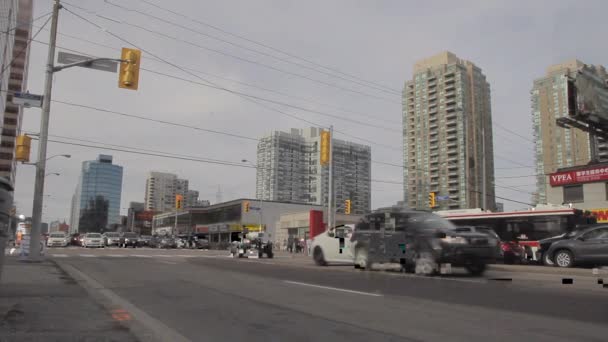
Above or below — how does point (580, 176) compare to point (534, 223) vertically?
above

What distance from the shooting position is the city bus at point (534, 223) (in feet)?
75.7

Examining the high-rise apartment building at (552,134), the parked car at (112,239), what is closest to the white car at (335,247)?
the parked car at (112,239)

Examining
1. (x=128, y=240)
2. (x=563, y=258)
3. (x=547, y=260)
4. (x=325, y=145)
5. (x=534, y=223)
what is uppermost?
(x=325, y=145)

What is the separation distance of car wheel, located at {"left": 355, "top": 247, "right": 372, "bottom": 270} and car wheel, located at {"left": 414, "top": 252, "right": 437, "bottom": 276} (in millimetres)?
2111

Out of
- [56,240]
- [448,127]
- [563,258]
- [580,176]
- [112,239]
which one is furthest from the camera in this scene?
[448,127]

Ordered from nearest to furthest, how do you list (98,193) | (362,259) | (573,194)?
1. (362,259)
2. (573,194)
3. (98,193)

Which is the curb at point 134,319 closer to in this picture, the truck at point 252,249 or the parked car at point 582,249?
the parked car at point 582,249

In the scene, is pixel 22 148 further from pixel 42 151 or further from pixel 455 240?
pixel 455 240

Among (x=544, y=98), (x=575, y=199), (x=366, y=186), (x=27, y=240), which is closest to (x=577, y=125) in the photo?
(x=575, y=199)

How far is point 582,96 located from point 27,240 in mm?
37800

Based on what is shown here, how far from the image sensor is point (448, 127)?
52.8m

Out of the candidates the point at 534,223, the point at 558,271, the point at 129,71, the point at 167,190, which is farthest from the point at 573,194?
the point at 167,190

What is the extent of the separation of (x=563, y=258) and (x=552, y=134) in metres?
43.1

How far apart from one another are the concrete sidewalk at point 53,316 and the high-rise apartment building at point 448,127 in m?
37.2
